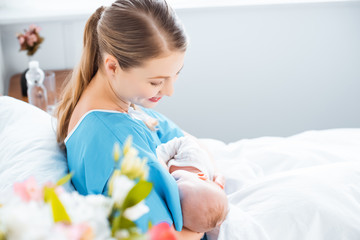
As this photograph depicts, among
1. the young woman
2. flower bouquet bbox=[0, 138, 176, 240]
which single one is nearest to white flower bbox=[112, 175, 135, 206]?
flower bouquet bbox=[0, 138, 176, 240]

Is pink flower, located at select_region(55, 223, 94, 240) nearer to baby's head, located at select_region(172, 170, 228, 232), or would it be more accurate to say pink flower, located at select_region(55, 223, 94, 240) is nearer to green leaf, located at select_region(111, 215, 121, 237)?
green leaf, located at select_region(111, 215, 121, 237)

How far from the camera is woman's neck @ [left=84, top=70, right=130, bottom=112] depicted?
115 cm

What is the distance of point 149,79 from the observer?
1.10 m

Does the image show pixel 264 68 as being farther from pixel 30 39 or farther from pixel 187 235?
pixel 187 235

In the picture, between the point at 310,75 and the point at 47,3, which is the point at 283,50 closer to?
the point at 310,75

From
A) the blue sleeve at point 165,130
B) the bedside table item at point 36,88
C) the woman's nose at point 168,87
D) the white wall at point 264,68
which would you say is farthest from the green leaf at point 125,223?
the white wall at point 264,68

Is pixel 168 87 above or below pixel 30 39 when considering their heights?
above

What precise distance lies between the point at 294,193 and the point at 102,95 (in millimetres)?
639

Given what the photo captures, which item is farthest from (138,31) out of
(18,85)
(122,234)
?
(18,85)

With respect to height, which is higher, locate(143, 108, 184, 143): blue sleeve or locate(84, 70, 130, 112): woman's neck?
locate(84, 70, 130, 112): woman's neck

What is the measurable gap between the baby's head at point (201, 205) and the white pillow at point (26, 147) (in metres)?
0.32

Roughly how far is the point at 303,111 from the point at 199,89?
70cm

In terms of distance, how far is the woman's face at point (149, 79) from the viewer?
1.08 meters

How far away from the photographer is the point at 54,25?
7.16 feet
